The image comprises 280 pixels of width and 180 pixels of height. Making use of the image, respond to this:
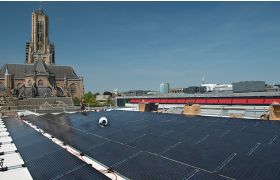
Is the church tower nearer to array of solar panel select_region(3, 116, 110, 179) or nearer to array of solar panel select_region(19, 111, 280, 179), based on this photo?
array of solar panel select_region(3, 116, 110, 179)

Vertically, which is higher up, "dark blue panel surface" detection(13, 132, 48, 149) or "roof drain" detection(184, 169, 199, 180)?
"roof drain" detection(184, 169, 199, 180)

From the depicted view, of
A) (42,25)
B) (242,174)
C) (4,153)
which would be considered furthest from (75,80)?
(242,174)

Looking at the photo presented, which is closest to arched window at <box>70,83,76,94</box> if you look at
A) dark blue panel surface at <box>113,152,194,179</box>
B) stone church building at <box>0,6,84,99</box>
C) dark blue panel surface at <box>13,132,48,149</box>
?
stone church building at <box>0,6,84,99</box>

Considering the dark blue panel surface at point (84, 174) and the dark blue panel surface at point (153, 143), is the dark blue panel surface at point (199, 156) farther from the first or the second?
the dark blue panel surface at point (84, 174)

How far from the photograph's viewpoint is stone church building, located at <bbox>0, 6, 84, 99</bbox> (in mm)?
79312

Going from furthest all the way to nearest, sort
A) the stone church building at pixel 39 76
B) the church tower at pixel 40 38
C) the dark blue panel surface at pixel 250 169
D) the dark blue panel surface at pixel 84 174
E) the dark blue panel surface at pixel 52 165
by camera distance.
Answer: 1. the church tower at pixel 40 38
2. the stone church building at pixel 39 76
3. the dark blue panel surface at pixel 52 165
4. the dark blue panel surface at pixel 84 174
5. the dark blue panel surface at pixel 250 169

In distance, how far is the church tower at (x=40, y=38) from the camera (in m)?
109

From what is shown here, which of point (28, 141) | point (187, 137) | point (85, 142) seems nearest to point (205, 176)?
point (187, 137)

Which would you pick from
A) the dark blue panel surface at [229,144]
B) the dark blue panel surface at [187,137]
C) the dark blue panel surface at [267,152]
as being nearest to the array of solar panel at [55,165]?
the dark blue panel surface at [187,137]

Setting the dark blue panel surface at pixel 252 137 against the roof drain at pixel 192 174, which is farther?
the dark blue panel surface at pixel 252 137

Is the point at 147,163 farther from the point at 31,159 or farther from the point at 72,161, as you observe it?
the point at 31,159

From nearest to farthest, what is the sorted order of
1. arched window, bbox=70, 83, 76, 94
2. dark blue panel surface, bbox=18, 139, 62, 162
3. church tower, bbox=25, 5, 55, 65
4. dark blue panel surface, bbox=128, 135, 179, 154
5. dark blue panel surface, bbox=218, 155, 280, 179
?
1. dark blue panel surface, bbox=218, 155, 280, 179
2. dark blue panel surface, bbox=128, 135, 179, 154
3. dark blue panel surface, bbox=18, 139, 62, 162
4. arched window, bbox=70, 83, 76, 94
5. church tower, bbox=25, 5, 55, 65

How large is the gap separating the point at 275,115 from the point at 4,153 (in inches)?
620

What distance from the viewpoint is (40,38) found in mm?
114062
